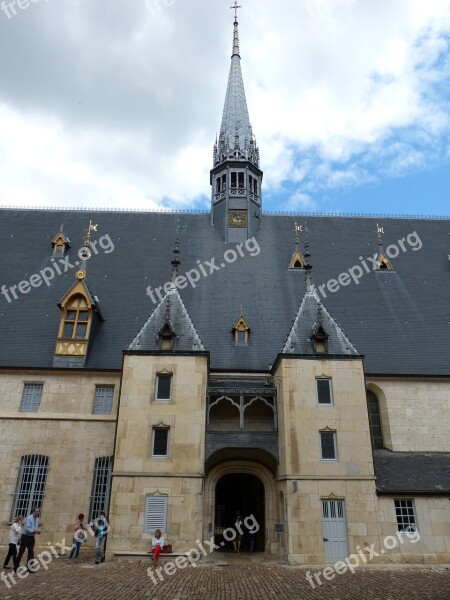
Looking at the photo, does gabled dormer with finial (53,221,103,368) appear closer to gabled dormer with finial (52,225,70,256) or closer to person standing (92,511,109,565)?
gabled dormer with finial (52,225,70,256)

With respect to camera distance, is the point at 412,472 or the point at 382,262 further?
the point at 382,262

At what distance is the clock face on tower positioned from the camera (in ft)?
101

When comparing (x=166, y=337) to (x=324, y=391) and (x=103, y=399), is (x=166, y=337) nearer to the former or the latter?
(x=103, y=399)

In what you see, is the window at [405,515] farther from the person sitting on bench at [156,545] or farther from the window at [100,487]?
the window at [100,487]

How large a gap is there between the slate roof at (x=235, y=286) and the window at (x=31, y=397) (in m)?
0.97

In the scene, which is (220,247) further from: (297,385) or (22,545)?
(22,545)

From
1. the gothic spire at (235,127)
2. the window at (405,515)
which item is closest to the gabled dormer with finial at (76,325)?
the window at (405,515)

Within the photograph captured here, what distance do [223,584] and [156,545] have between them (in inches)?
176

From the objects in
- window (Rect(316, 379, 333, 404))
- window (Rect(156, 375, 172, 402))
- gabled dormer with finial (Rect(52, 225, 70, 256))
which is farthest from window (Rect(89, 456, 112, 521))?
gabled dormer with finial (Rect(52, 225, 70, 256))

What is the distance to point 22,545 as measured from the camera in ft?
44.1

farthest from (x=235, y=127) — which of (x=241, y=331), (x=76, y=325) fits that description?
(x=76, y=325)

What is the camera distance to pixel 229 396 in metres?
20.2

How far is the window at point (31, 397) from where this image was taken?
833 inches

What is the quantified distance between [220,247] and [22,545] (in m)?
19.7
